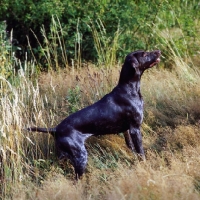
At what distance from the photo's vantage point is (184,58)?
1006 cm

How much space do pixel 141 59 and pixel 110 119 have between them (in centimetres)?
83

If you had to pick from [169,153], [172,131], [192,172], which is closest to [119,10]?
[172,131]

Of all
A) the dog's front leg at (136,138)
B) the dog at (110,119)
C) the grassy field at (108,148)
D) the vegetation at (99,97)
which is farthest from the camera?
the dog's front leg at (136,138)

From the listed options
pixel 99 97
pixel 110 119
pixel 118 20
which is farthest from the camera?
pixel 118 20

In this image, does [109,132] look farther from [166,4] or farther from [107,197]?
[166,4]

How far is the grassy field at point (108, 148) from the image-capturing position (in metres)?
5.53

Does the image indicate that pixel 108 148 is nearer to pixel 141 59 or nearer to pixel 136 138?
pixel 136 138

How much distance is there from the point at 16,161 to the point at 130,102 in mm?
1551

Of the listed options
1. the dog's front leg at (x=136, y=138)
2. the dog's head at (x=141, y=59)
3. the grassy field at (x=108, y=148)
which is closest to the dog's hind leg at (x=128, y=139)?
the grassy field at (x=108, y=148)

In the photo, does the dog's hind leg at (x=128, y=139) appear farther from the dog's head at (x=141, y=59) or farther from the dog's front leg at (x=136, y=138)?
the dog's head at (x=141, y=59)

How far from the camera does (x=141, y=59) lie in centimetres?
662

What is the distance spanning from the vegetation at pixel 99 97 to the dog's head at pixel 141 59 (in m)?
0.97

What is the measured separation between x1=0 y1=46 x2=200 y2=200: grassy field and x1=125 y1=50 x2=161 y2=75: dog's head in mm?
968

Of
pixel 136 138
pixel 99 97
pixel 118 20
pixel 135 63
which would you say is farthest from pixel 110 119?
pixel 118 20
